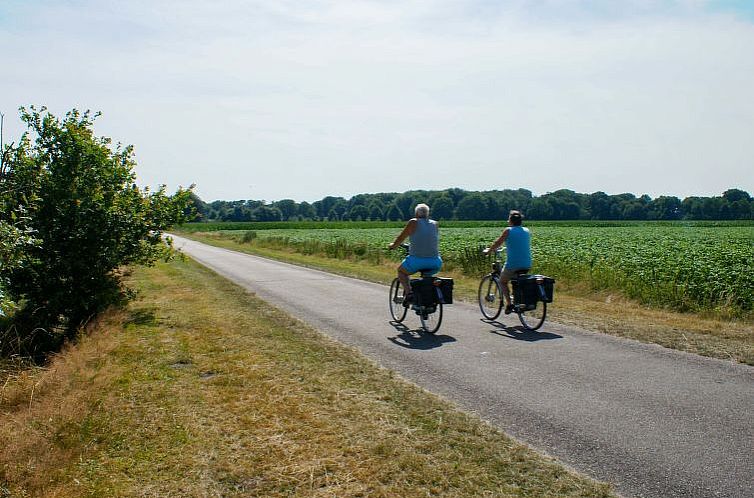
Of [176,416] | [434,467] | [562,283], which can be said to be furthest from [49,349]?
[562,283]

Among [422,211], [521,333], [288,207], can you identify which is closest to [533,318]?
[521,333]

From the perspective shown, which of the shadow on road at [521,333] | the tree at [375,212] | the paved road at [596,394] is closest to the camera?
the paved road at [596,394]

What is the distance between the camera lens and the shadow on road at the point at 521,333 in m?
8.92

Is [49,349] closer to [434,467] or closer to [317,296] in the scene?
[317,296]

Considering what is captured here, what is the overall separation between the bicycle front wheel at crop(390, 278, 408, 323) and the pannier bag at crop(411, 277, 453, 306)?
0.84 meters

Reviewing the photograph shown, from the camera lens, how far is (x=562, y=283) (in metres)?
16.5

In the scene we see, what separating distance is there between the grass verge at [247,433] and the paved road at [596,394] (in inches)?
15.7

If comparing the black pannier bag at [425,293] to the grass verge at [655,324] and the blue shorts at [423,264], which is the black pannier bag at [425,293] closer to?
the blue shorts at [423,264]

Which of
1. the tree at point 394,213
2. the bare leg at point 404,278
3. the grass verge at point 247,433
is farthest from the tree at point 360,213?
the grass verge at point 247,433

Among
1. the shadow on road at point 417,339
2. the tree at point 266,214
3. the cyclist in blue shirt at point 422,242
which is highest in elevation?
the tree at point 266,214

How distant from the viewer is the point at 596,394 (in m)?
6.02

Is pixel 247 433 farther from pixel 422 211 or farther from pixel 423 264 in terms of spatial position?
pixel 422 211

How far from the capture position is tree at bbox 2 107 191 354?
10.7m

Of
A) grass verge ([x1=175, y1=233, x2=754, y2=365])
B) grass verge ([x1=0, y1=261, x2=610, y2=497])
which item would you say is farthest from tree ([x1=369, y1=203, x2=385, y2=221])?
grass verge ([x1=0, y1=261, x2=610, y2=497])
